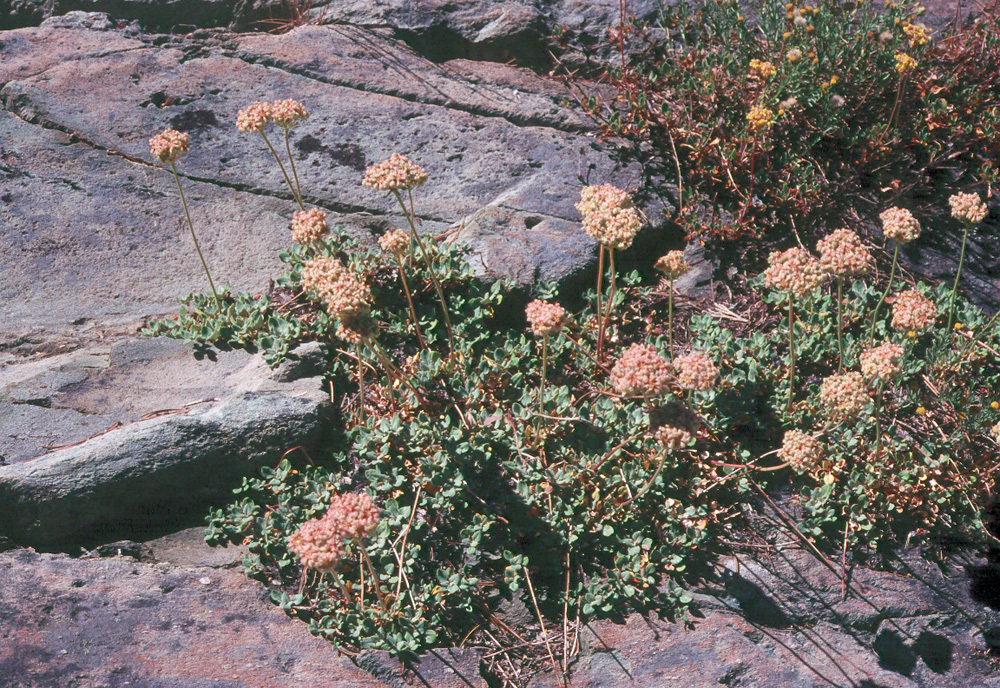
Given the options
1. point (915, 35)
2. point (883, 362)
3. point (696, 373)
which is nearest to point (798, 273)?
point (883, 362)

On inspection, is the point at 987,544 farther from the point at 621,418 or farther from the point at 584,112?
the point at 584,112

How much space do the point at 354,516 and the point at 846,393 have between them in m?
2.28

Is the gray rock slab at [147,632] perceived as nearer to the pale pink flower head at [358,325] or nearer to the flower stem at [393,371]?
the flower stem at [393,371]

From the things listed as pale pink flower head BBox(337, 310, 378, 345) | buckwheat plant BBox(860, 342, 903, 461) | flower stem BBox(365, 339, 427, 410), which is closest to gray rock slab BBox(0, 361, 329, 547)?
flower stem BBox(365, 339, 427, 410)

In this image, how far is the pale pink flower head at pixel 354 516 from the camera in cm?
279

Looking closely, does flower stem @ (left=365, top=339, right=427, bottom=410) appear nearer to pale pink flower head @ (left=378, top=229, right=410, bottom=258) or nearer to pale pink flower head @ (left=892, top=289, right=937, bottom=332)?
pale pink flower head @ (left=378, top=229, right=410, bottom=258)

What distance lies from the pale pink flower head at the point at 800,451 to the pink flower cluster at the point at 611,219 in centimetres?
119

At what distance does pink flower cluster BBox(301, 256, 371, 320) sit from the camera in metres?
2.99

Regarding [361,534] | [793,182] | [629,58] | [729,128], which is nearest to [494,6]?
[629,58]

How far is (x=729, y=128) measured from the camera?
196 inches

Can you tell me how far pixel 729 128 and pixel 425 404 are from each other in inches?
113

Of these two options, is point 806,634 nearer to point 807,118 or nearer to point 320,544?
point 320,544

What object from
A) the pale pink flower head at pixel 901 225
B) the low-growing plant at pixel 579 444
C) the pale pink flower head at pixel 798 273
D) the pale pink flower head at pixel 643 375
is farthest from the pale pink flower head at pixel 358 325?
the pale pink flower head at pixel 901 225

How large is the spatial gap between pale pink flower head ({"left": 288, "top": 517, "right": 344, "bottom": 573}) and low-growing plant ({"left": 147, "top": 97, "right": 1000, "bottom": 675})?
12 centimetres
